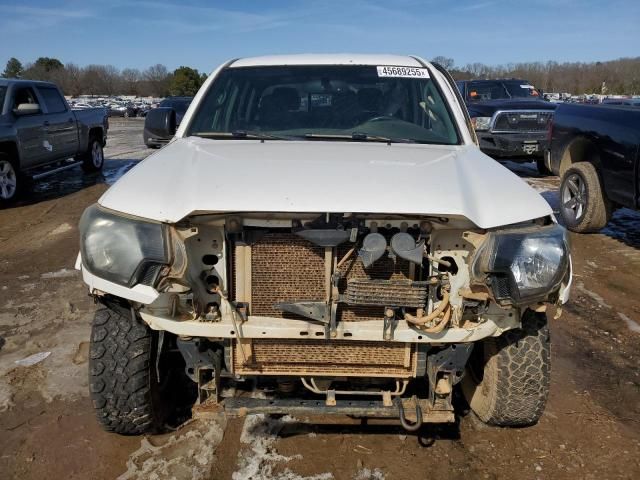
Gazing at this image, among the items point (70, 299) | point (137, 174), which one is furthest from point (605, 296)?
point (70, 299)

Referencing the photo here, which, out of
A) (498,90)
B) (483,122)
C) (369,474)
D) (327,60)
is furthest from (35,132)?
(498,90)

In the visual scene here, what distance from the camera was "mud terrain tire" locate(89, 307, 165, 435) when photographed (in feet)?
8.38

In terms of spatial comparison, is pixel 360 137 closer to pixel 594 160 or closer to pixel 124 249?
pixel 124 249

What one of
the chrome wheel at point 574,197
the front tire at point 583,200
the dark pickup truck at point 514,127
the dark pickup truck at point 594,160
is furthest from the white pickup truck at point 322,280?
the dark pickup truck at point 514,127

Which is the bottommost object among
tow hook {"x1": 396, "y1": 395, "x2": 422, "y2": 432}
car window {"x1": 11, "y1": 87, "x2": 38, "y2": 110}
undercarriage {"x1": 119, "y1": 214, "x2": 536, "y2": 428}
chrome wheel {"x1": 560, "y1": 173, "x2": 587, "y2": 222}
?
tow hook {"x1": 396, "y1": 395, "x2": 422, "y2": 432}

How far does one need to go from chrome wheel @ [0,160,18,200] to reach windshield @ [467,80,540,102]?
9048mm

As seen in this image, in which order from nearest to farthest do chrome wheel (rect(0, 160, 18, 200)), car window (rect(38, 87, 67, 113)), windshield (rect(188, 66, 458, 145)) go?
windshield (rect(188, 66, 458, 145)) → chrome wheel (rect(0, 160, 18, 200)) → car window (rect(38, 87, 67, 113))

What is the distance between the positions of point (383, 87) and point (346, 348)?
1.99m

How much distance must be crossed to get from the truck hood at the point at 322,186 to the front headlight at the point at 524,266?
0.08 m

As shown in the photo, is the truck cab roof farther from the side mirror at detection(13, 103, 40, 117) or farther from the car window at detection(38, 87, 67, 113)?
the car window at detection(38, 87, 67, 113)

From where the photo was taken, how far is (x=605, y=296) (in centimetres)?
488

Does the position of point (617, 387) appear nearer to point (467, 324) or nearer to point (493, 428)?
point (493, 428)

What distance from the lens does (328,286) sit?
7.51ft

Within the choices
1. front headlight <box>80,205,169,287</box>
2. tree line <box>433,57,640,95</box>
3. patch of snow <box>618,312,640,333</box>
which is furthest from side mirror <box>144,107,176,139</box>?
tree line <box>433,57,640,95</box>
